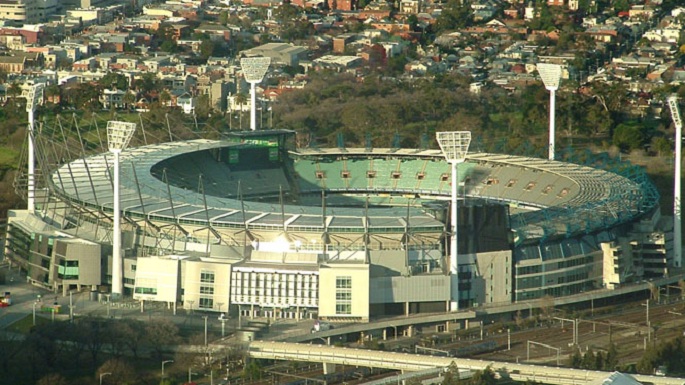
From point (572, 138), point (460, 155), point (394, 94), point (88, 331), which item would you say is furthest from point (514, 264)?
point (394, 94)

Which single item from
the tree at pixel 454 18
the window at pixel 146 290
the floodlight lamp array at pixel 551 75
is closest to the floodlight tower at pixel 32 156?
the window at pixel 146 290

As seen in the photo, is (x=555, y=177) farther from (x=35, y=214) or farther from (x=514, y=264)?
(x=35, y=214)

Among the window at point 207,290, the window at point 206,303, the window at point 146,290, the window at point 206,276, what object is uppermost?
the window at point 206,276

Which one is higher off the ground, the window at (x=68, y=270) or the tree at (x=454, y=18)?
the window at (x=68, y=270)

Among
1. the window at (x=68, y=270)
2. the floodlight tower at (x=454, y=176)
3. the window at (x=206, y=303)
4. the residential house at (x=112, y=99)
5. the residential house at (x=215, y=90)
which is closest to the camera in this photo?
the window at (x=206, y=303)

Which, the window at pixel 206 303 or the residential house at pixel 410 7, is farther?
the residential house at pixel 410 7

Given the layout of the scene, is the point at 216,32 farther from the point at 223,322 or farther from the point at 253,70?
the point at 223,322

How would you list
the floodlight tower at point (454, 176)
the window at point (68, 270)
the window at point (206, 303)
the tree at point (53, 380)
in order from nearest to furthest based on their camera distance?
the tree at point (53, 380), the window at point (206, 303), the floodlight tower at point (454, 176), the window at point (68, 270)

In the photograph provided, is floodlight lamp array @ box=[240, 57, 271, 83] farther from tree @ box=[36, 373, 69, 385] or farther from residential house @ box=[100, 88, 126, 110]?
tree @ box=[36, 373, 69, 385]

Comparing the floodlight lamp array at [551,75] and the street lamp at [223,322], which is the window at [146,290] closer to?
the street lamp at [223,322]
